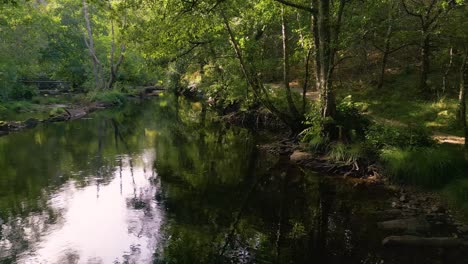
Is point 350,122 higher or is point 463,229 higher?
point 350,122

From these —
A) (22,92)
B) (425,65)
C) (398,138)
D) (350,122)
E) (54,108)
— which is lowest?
(398,138)

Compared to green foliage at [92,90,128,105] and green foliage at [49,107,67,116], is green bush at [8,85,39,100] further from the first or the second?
green foliage at [49,107,67,116]

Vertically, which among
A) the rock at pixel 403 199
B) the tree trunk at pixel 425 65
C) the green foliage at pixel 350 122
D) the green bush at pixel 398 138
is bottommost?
the rock at pixel 403 199

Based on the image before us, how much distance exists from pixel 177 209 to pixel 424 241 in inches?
284

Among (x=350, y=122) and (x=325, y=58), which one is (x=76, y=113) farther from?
(x=350, y=122)

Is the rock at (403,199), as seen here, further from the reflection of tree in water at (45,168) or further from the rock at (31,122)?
the rock at (31,122)

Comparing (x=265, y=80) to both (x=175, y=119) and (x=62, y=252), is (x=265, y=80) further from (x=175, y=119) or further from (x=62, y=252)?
(x=62, y=252)

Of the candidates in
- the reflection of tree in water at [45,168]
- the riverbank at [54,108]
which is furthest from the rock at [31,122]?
the reflection of tree in water at [45,168]

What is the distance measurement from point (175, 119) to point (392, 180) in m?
23.5

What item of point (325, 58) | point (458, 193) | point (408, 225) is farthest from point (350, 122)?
point (408, 225)

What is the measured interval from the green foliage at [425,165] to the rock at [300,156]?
3.84 meters

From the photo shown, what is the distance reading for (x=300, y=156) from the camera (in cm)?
1873

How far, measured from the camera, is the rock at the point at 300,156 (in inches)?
724

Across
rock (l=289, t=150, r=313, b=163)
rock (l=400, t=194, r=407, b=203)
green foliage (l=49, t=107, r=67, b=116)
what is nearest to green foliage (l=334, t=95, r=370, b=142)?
rock (l=289, t=150, r=313, b=163)
